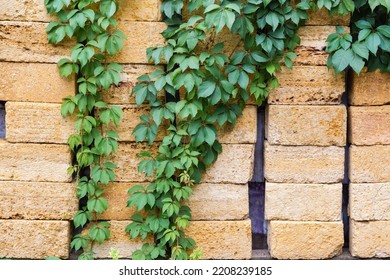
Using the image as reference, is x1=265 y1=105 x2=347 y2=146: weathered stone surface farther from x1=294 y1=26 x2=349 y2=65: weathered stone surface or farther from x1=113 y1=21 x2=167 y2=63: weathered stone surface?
x1=113 y1=21 x2=167 y2=63: weathered stone surface

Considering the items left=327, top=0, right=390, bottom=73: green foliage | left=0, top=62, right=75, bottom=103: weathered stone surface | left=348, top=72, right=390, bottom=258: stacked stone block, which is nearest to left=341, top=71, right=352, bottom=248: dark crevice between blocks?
left=348, top=72, right=390, bottom=258: stacked stone block

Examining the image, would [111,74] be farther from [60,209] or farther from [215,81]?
[60,209]

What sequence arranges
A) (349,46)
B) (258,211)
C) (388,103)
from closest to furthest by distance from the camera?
1. (349,46)
2. (388,103)
3. (258,211)

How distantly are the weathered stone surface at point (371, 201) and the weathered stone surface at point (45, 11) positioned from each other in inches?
62.1

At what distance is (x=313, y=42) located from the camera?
10.3 ft

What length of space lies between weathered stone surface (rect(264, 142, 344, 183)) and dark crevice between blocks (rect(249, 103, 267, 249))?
18cm

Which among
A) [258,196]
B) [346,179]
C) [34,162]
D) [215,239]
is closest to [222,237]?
[215,239]

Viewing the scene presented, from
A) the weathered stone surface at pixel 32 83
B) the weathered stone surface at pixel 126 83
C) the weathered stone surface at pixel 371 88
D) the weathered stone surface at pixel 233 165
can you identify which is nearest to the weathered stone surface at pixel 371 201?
the weathered stone surface at pixel 371 88

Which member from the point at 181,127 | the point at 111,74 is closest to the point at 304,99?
the point at 181,127

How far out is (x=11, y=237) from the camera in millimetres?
3195

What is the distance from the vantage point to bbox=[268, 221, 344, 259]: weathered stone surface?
3223mm

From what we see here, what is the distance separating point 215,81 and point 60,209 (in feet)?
3.92

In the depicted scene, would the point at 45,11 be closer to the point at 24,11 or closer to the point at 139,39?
the point at 24,11

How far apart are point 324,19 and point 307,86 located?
0.40 meters
